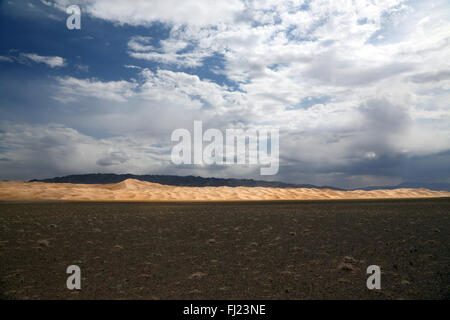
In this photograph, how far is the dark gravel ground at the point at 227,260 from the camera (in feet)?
31.8

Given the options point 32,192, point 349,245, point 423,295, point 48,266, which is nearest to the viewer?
point 423,295

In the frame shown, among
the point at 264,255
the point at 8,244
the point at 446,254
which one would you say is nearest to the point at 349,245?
the point at 446,254

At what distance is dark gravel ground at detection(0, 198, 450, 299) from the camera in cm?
970

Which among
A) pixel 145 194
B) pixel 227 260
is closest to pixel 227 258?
pixel 227 260

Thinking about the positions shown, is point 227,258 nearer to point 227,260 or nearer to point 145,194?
point 227,260

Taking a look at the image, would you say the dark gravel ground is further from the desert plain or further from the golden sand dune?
the golden sand dune

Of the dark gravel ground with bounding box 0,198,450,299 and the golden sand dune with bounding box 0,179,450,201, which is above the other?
the dark gravel ground with bounding box 0,198,450,299

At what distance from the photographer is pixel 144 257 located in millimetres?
13867

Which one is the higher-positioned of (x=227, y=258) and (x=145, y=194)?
(x=227, y=258)

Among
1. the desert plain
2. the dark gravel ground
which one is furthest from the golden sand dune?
the dark gravel ground

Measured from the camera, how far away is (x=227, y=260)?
13336 mm
